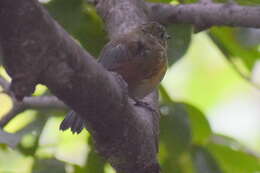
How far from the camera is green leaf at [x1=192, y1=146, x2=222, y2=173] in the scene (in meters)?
3.03

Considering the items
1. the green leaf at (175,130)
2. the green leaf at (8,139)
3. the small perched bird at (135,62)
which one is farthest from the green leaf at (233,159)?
the green leaf at (8,139)

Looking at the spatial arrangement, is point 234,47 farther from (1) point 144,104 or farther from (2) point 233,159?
(1) point 144,104

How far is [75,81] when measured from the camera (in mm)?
1836

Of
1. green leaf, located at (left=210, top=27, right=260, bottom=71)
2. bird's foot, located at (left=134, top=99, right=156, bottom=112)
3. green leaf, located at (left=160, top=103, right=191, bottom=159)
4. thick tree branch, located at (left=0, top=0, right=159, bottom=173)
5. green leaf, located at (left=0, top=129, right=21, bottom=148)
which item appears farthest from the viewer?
green leaf, located at (left=210, top=27, right=260, bottom=71)

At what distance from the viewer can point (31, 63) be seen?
173 cm

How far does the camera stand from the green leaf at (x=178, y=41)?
10.6ft

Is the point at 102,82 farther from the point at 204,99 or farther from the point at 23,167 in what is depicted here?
the point at 204,99

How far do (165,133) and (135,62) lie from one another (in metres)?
0.48

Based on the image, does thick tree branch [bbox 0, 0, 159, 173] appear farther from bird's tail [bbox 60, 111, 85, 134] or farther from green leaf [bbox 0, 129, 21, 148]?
green leaf [bbox 0, 129, 21, 148]

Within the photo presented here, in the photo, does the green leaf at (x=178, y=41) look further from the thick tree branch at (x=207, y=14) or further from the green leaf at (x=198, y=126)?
the green leaf at (x=198, y=126)

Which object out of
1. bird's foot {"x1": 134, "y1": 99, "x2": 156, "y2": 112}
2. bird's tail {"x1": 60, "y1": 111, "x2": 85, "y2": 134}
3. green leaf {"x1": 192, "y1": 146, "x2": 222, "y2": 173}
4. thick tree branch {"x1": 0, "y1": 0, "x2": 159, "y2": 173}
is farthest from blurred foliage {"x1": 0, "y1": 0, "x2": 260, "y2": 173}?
thick tree branch {"x1": 0, "y1": 0, "x2": 159, "y2": 173}

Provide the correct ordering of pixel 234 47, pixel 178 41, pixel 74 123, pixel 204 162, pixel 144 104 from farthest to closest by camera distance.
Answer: pixel 234 47
pixel 178 41
pixel 204 162
pixel 144 104
pixel 74 123

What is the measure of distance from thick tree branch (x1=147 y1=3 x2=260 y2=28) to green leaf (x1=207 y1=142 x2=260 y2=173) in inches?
25.0

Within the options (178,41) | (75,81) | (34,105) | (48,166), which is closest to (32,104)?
(34,105)
